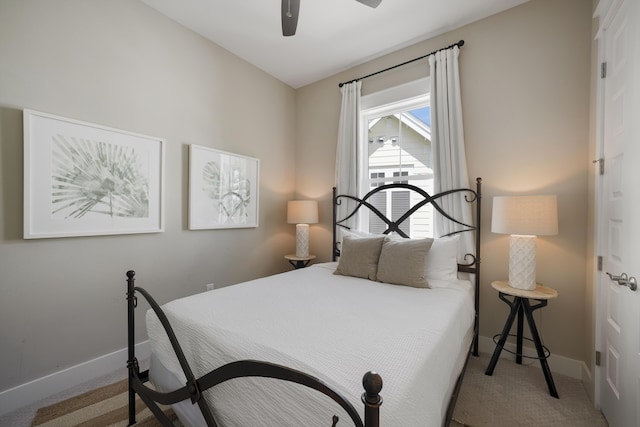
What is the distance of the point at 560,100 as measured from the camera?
2152 mm

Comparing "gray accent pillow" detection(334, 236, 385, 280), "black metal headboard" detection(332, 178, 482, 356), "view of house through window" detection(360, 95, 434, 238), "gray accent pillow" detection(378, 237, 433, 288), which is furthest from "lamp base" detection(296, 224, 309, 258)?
"gray accent pillow" detection(378, 237, 433, 288)

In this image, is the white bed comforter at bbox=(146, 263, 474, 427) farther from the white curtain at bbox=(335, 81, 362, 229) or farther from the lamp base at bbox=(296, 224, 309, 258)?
the white curtain at bbox=(335, 81, 362, 229)

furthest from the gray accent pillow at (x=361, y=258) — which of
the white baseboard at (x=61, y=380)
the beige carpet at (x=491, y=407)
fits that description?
the white baseboard at (x=61, y=380)

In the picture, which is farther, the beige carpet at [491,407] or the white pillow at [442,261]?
the white pillow at [442,261]

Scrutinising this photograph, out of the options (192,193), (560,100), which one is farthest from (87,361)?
(560,100)

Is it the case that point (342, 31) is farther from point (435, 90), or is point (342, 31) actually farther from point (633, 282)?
point (633, 282)

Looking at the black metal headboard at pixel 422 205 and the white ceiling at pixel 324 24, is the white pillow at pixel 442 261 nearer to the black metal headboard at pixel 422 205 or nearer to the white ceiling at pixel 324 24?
the black metal headboard at pixel 422 205

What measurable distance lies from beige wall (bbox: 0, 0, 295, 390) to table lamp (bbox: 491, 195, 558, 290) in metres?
2.58

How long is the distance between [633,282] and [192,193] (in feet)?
10.3

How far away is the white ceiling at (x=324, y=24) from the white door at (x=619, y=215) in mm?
1134

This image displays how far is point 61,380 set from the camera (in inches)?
76.1

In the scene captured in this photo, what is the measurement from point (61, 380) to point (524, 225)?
3.45 metres

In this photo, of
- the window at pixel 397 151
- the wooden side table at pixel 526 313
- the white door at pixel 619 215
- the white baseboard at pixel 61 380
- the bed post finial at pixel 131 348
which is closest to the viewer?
the white door at pixel 619 215

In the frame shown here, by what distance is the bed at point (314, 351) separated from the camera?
2.83ft
